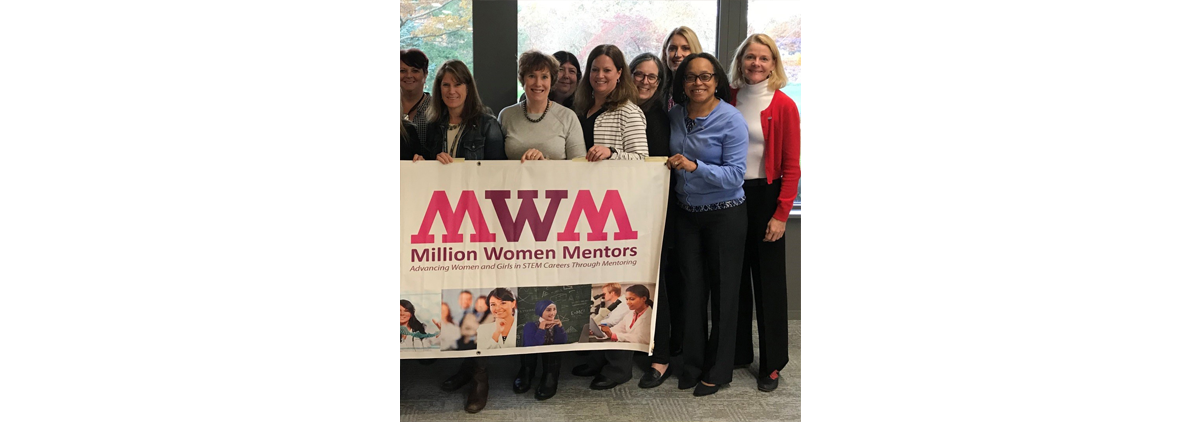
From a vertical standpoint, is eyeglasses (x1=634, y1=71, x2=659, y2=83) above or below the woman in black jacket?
above

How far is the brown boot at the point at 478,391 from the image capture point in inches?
104

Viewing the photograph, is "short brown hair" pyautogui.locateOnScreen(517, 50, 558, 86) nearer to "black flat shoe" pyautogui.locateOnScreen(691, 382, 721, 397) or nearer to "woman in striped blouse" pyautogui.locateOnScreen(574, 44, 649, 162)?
"woman in striped blouse" pyautogui.locateOnScreen(574, 44, 649, 162)

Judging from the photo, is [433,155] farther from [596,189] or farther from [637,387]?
[637,387]

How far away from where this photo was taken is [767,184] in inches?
113

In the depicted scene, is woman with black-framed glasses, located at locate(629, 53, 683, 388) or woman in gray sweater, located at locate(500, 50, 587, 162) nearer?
woman in gray sweater, located at locate(500, 50, 587, 162)

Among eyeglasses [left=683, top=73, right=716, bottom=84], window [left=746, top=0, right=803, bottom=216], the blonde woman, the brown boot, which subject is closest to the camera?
the brown boot

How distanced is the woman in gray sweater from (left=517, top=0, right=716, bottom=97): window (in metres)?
0.13

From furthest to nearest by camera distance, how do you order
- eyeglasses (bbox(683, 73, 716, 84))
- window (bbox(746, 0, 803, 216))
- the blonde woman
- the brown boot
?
window (bbox(746, 0, 803, 216)) → the blonde woman → eyeglasses (bbox(683, 73, 716, 84)) → the brown boot

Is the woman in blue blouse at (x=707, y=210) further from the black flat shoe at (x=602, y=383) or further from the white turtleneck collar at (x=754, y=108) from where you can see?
the black flat shoe at (x=602, y=383)

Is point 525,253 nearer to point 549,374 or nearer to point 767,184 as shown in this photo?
point 549,374

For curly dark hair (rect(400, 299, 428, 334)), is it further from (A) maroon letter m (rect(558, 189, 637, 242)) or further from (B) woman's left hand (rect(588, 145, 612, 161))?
(B) woman's left hand (rect(588, 145, 612, 161))

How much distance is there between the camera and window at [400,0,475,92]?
261 centimetres

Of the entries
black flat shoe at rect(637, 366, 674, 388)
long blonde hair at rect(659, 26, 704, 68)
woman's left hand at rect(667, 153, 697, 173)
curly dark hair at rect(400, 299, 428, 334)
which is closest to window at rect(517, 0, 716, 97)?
long blonde hair at rect(659, 26, 704, 68)

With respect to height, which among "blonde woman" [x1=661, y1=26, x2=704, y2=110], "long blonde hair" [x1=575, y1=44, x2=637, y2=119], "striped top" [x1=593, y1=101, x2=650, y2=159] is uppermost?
"blonde woman" [x1=661, y1=26, x2=704, y2=110]
